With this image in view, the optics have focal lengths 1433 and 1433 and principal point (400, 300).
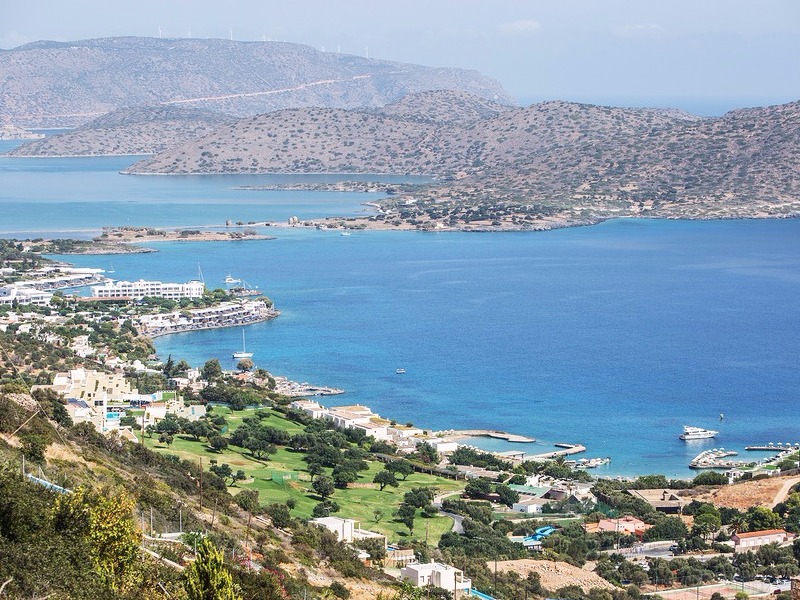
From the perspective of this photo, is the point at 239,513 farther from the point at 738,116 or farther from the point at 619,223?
the point at 738,116

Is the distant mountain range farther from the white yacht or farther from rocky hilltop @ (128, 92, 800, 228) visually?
the white yacht

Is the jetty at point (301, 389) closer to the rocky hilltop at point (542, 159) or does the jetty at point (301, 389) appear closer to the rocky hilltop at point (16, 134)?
the rocky hilltop at point (542, 159)

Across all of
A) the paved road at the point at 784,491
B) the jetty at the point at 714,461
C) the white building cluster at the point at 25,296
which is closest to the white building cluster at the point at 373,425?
the jetty at the point at 714,461

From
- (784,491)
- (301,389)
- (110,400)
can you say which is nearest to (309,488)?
(110,400)

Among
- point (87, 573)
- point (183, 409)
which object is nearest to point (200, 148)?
point (183, 409)

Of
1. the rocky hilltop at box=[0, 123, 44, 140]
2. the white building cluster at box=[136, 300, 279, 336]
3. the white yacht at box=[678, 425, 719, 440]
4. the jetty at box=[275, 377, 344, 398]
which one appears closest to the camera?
the white yacht at box=[678, 425, 719, 440]

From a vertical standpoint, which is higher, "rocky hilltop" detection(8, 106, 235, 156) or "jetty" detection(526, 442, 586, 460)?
"rocky hilltop" detection(8, 106, 235, 156)

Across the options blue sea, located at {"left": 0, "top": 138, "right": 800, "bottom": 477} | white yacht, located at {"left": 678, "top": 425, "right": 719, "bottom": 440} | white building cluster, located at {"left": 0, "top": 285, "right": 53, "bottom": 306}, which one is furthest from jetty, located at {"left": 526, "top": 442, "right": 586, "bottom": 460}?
white building cluster, located at {"left": 0, "top": 285, "right": 53, "bottom": 306}
